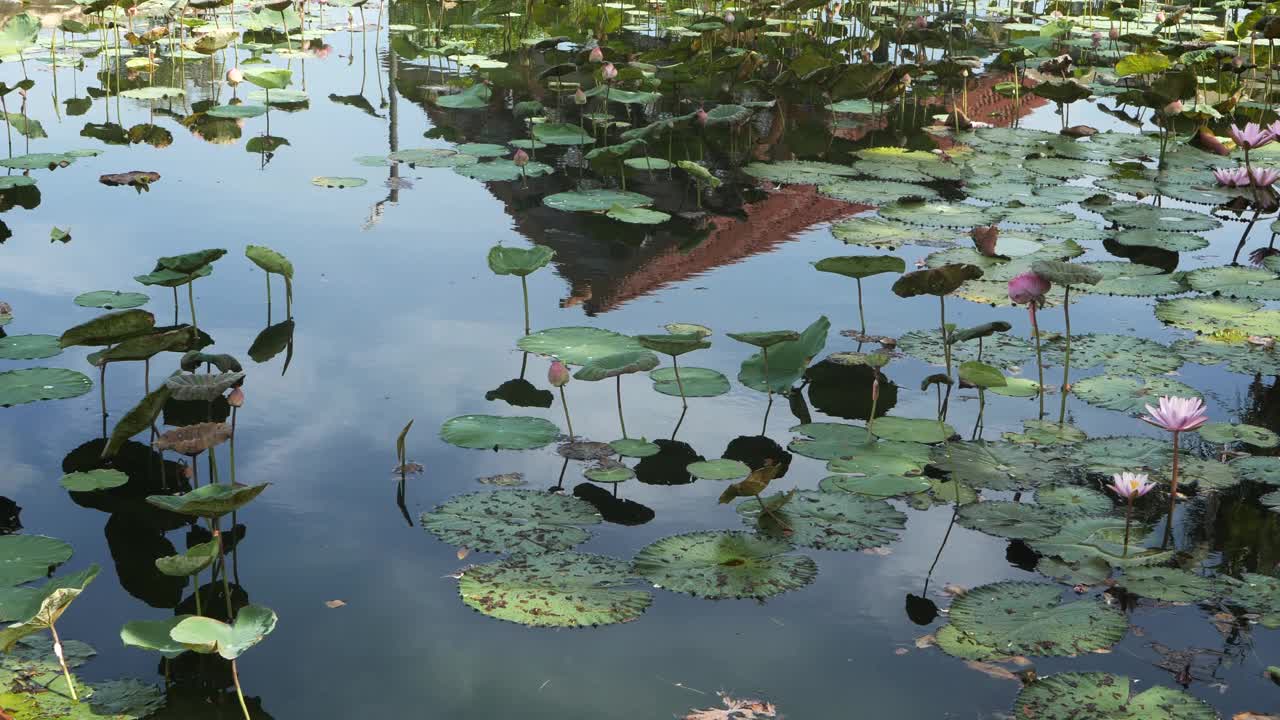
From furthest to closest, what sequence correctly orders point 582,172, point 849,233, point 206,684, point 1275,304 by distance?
point 582,172, point 849,233, point 1275,304, point 206,684

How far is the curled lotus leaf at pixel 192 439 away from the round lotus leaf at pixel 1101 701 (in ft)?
5.56

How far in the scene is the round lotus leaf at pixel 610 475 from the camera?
2.92 metres

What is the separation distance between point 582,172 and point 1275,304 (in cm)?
319

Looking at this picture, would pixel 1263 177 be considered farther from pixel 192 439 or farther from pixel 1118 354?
pixel 192 439

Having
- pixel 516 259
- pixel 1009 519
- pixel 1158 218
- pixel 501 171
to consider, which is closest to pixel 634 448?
pixel 1009 519

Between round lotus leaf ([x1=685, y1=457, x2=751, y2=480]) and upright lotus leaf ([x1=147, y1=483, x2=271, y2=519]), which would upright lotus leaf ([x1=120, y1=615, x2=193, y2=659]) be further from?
round lotus leaf ([x1=685, y1=457, x2=751, y2=480])

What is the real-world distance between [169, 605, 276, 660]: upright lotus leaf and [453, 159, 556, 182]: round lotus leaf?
12.8 ft

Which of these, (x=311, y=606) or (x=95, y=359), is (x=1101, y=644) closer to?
(x=311, y=606)

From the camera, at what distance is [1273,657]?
2275 mm

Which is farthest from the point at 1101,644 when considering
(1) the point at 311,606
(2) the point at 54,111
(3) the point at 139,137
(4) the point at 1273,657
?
(2) the point at 54,111

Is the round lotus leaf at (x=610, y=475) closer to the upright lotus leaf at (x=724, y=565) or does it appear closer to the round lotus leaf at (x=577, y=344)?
the upright lotus leaf at (x=724, y=565)

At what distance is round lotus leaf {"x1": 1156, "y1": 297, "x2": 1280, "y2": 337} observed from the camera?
13.0 feet

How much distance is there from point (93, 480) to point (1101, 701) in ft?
7.42

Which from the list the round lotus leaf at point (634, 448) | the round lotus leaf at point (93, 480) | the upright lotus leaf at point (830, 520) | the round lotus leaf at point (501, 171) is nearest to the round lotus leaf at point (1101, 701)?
the upright lotus leaf at point (830, 520)
